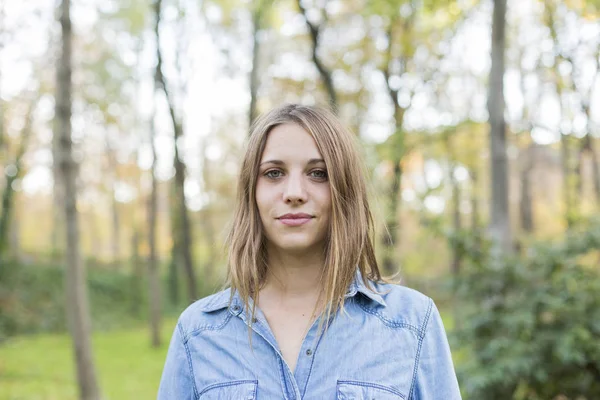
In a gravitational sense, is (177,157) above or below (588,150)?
below

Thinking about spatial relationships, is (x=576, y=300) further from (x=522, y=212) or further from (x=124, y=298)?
(x=124, y=298)

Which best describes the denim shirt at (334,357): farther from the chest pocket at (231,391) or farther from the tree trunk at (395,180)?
the tree trunk at (395,180)

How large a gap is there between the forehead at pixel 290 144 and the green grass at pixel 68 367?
9404 mm

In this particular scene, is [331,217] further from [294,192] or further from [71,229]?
[71,229]

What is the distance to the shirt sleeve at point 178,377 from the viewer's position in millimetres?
1893

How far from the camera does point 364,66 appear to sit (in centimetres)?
1137

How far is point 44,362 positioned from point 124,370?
2.48m

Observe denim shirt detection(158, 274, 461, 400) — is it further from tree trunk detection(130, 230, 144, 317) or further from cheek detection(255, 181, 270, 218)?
tree trunk detection(130, 230, 144, 317)

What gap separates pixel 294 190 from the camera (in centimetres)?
181

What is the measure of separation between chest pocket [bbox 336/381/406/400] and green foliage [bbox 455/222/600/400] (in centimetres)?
304

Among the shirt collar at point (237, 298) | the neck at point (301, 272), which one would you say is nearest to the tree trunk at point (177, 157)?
the shirt collar at point (237, 298)

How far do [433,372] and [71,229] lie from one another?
252 inches

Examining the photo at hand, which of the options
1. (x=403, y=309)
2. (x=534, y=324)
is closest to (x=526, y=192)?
(x=534, y=324)

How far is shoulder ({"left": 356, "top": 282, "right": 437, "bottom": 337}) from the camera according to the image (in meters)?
1.85
